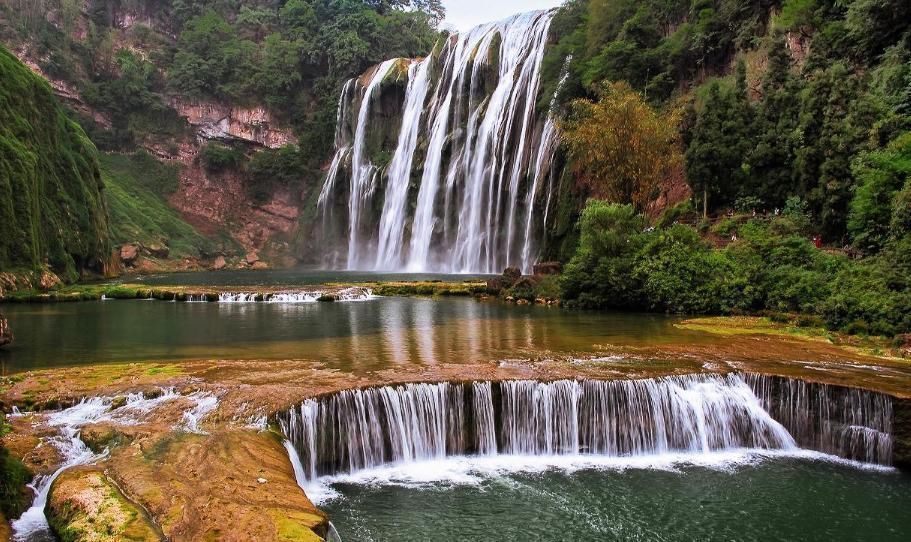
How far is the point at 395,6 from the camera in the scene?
88.4 meters

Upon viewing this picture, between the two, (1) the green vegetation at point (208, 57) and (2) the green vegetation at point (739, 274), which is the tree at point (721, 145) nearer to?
(2) the green vegetation at point (739, 274)

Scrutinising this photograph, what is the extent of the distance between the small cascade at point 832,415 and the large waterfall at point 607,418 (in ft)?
0.05

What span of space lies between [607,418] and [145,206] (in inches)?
2532

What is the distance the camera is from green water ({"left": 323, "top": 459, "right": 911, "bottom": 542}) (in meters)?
7.54

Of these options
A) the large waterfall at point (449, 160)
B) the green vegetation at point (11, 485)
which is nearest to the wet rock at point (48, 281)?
the large waterfall at point (449, 160)

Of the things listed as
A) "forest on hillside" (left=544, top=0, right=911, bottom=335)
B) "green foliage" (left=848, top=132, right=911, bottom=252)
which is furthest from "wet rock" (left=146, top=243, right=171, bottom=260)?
"green foliage" (left=848, top=132, right=911, bottom=252)

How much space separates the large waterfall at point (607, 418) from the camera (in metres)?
9.79

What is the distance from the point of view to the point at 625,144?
27.3m

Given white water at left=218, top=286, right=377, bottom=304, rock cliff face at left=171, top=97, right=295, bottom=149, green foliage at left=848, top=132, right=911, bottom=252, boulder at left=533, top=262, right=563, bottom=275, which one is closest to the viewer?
green foliage at left=848, top=132, right=911, bottom=252

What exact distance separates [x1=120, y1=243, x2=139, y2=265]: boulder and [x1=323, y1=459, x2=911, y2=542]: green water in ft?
165

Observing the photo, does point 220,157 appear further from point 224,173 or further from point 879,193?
point 879,193

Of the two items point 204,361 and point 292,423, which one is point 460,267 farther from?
point 292,423

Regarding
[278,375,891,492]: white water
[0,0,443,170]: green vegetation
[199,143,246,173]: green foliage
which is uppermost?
[0,0,443,170]: green vegetation

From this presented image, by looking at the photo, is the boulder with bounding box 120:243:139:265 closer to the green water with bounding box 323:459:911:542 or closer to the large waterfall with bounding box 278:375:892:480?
the large waterfall with bounding box 278:375:892:480
